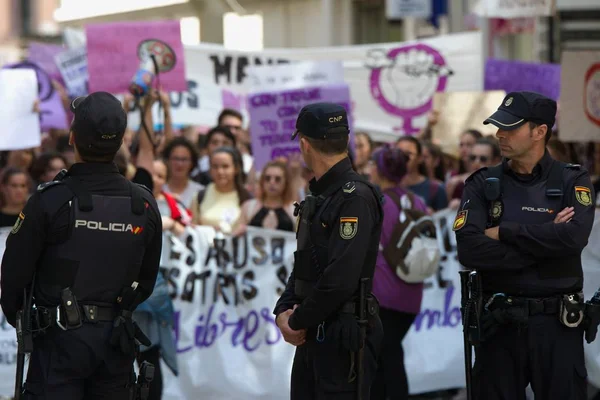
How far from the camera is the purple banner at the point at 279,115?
36.8 feet

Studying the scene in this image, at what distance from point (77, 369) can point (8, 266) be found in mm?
537

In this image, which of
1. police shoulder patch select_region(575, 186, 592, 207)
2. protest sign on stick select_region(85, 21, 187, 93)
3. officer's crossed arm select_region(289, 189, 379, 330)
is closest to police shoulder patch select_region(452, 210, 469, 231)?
police shoulder patch select_region(575, 186, 592, 207)

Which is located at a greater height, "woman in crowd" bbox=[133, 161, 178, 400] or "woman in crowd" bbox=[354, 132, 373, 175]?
"woman in crowd" bbox=[354, 132, 373, 175]

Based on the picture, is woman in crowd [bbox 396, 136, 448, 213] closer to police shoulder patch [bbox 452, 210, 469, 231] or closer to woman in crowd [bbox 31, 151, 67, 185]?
woman in crowd [bbox 31, 151, 67, 185]

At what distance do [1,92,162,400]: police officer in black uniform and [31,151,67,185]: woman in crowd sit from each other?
463 centimetres

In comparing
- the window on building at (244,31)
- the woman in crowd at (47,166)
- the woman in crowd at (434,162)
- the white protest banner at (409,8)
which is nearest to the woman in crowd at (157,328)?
the woman in crowd at (47,166)

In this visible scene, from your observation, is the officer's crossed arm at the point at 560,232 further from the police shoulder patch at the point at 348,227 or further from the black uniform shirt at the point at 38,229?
the black uniform shirt at the point at 38,229

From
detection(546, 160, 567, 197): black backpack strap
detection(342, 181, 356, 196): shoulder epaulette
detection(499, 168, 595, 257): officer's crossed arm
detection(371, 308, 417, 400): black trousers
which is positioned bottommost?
detection(371, 308, 417, 400): black trousers

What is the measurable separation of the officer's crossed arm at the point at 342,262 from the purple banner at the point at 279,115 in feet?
17.5

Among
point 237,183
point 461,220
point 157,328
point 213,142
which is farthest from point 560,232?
point 213,142

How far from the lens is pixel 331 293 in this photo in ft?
18.9

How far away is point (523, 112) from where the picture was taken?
6387 millimetres

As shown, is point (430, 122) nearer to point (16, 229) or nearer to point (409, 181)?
point (409, 181)

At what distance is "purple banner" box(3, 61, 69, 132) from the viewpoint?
45.5 feet
